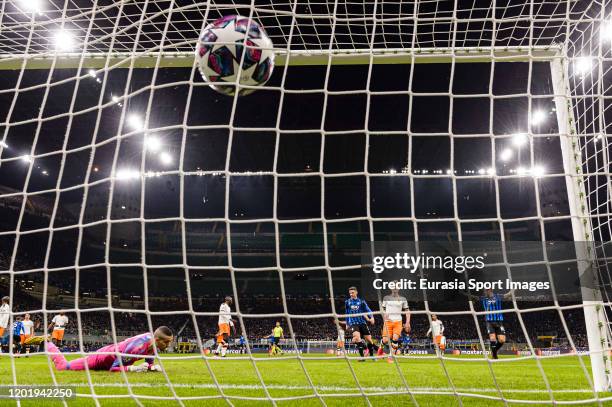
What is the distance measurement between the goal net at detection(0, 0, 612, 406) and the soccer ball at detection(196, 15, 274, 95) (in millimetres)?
95

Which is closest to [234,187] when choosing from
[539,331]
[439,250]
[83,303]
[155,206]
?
[155,206]

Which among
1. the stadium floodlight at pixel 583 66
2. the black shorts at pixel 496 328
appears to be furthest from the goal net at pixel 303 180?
the black shorts at pixel 496 328

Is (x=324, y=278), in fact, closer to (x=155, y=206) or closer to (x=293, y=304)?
(x=293, y=304)

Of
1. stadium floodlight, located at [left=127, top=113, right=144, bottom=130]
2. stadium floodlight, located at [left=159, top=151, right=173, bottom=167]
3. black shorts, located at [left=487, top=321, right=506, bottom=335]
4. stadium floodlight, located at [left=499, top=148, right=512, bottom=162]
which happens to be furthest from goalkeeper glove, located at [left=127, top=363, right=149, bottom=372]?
stadium floodlight, located at [left=499, top=148, right=512, bottom=162]

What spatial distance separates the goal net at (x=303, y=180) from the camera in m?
3.18

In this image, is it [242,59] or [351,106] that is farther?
[351,106]

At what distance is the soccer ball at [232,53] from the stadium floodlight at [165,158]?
15.1 m

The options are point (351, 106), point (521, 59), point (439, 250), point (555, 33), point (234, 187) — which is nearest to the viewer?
point (521, 59)

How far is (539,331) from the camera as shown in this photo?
19625 mm

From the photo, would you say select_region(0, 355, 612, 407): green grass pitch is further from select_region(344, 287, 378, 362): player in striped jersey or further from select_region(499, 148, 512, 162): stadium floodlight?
select_region(499, 148, 512, 162): stadium floodlight

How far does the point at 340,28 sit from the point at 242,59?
1451 millimetres

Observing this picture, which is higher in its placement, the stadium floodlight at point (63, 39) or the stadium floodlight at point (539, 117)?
the stadium floodlight at point (539, 117)

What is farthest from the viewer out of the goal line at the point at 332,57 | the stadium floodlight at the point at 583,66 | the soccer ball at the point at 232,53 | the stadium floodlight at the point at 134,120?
the stadium floodlight at the point at 134,120

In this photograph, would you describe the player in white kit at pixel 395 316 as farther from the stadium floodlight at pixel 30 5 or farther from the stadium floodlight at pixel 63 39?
the stadium floodlight at pixel 30 5
